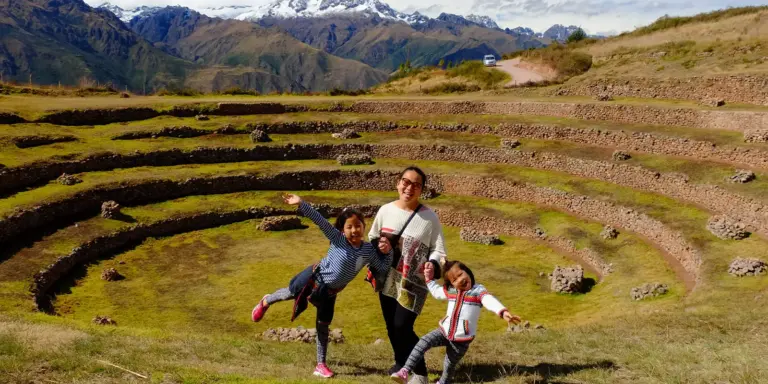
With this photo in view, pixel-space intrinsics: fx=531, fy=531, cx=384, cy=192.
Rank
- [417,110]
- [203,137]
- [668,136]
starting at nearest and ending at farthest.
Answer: [668,136], [203,137], [417,110]

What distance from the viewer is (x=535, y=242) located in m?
33.6

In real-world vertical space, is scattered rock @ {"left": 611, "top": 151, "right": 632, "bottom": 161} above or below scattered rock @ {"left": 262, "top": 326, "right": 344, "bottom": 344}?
above

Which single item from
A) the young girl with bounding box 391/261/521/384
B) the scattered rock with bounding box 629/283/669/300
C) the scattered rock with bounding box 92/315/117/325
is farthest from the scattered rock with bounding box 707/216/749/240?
the scattered rock with bounding box 92/315/117/325

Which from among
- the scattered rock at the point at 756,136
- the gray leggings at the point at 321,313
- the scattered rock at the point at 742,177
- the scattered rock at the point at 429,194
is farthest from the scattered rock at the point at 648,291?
the scattered rock at the point at 429,194

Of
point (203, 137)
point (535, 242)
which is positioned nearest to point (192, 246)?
point (203, 137)

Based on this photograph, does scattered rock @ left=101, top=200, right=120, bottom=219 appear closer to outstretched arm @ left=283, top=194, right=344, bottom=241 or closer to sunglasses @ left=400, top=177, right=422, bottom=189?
outstretched arm @ left=283, top=194, right=344, bottom=241

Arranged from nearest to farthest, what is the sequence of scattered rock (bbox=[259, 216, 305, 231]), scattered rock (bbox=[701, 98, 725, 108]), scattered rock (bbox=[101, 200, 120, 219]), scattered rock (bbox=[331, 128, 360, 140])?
scattered rock (bbox=[101, 200, 120, 219])
scattered rock (bbox=[259, 216, 305, 231])
scattered rock (bbox=[701, 98, 725, 108])
scattered rock (bbox=[331, 128, 360, 140])

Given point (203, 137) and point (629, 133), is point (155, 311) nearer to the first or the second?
point (203, 137)

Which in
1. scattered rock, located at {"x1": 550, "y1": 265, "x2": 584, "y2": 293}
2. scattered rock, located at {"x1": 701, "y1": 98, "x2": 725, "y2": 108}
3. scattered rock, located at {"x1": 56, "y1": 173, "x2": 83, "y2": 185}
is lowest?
scattered rock, located at {"x1": 550, "y1": 265, "x2": 584, "y2": 293}

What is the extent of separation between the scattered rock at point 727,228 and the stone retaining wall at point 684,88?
21610 mm

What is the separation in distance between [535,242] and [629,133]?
13172 mm

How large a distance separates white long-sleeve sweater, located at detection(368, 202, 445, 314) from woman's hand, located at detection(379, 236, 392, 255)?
0.21 m

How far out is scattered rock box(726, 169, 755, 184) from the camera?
29469mm

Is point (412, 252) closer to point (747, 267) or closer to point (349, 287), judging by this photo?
point (349, 287)
